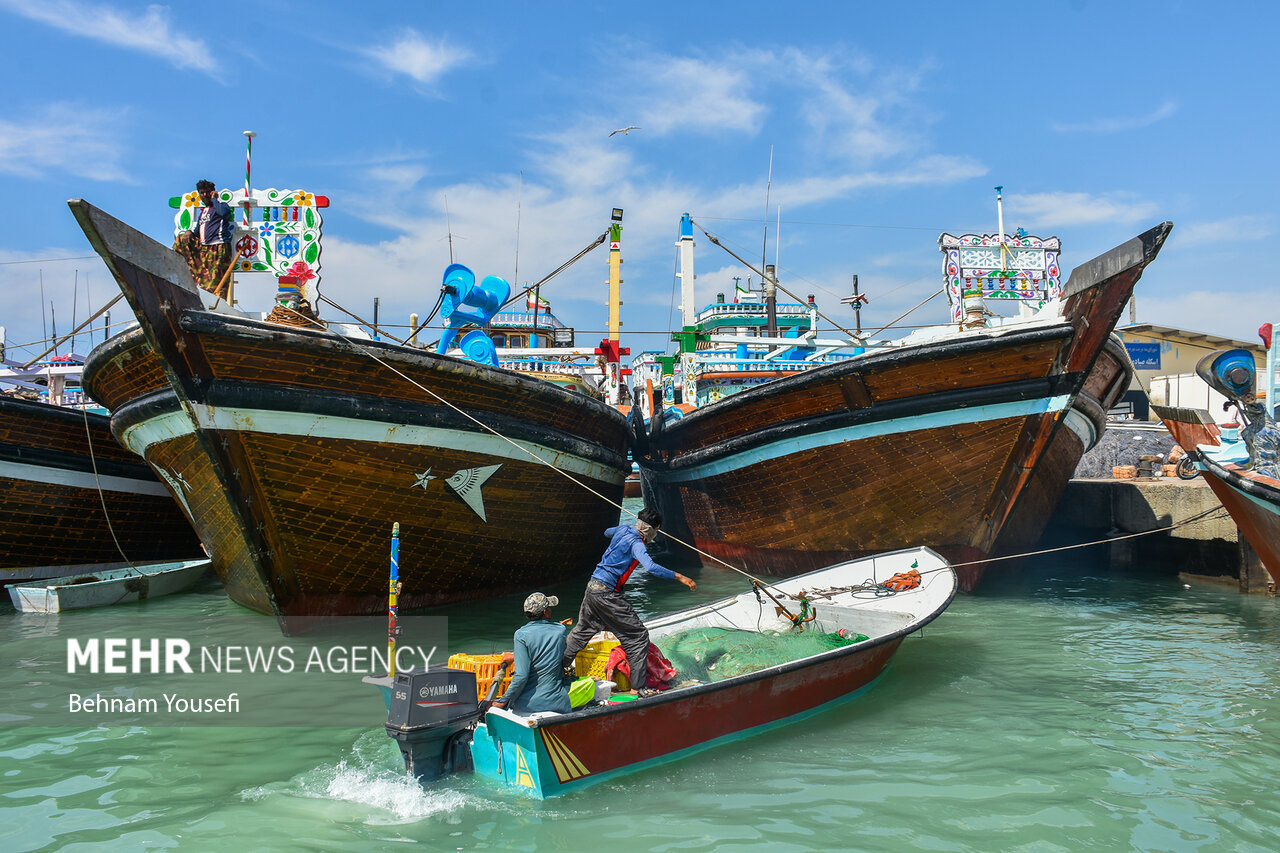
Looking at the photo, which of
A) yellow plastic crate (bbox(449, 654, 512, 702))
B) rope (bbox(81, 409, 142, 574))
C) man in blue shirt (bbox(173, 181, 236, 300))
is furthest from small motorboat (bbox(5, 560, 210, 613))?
yellow plastic crate (bbox(449, 654, 512, 702))

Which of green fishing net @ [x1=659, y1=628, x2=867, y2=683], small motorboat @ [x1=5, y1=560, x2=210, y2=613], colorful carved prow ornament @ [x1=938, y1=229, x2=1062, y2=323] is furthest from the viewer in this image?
colorful carved prow ornament @ [x1=938, y1=229, x2=1062, y2=323]

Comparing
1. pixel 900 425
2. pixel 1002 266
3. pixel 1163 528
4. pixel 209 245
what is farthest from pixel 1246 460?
pixel 209 245

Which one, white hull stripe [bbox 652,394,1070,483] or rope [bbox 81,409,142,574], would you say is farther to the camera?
rope [bbox 81,409,142,574]

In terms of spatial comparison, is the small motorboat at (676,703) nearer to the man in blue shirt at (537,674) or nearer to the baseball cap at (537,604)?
the man in blue shirt at (537,674)

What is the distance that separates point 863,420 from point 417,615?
5393 mm

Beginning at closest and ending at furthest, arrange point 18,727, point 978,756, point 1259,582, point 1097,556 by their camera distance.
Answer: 1. point 978,756
2. point 18,727
3. point 1259,582
4. point 1097,556

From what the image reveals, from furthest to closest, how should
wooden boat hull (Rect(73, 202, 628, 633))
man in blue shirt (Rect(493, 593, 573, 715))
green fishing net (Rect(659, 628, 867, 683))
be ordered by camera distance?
wooden boat hull (Rect(73, 202, 628, 633)) → green fishing net (Rect(659, 628, 867, 683)) → man in blue shirt (Rect(493, 593, 573, 715))

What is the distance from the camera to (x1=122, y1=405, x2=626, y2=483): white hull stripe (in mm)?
6953

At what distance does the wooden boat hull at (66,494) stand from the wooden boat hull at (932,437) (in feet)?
26.3

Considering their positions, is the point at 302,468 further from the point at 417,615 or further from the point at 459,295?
the point at 459,295

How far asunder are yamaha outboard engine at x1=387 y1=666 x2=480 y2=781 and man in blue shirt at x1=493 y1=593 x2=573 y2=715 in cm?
22

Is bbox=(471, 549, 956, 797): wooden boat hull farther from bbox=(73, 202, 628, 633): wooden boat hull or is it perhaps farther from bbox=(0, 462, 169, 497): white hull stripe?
bbox=(0, 462, 169, 497): white hull stripe

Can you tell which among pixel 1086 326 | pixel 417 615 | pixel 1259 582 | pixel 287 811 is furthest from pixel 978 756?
pixel 1259 582

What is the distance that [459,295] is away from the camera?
33.3ft
